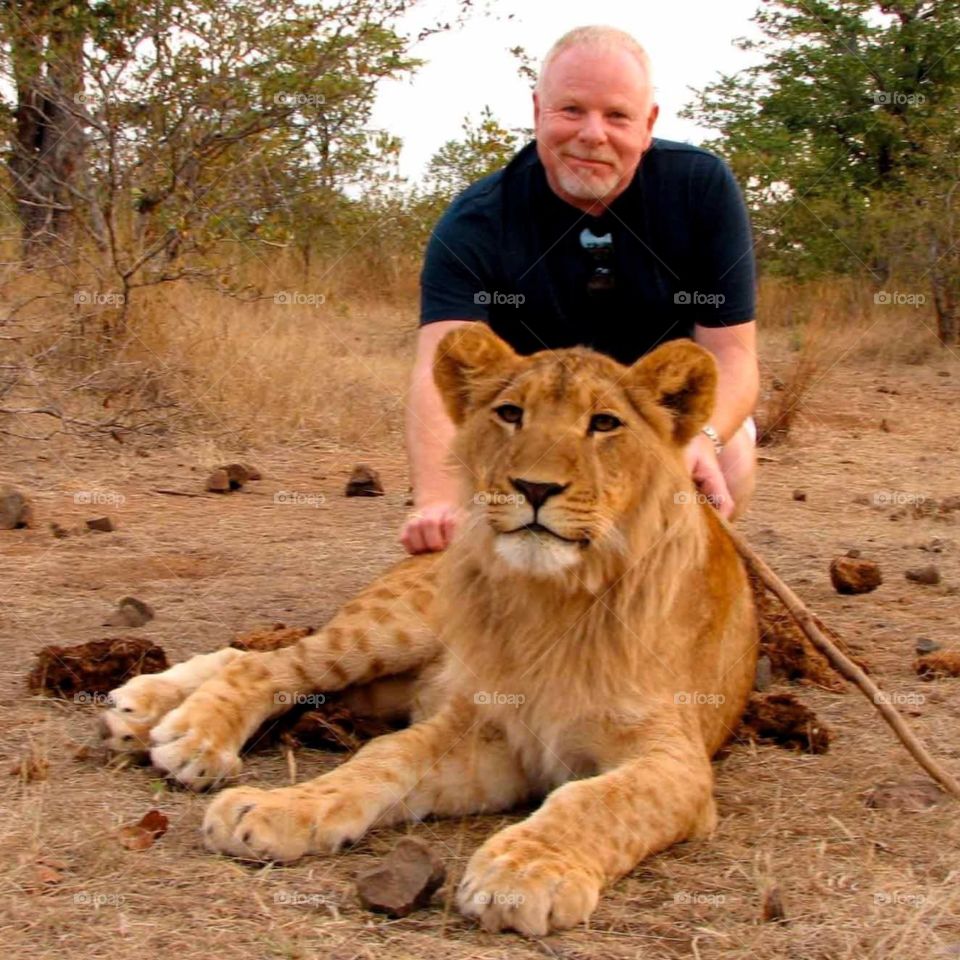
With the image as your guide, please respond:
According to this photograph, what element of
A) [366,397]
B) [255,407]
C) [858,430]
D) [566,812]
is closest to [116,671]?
[566,812]

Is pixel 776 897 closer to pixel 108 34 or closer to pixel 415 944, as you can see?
pixel 415 944

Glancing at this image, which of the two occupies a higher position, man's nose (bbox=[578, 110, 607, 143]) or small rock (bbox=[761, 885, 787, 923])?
man's nose (bbox=[578, 110, 607, 143])

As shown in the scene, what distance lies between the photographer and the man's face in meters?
4.02

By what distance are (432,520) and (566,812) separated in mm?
1089

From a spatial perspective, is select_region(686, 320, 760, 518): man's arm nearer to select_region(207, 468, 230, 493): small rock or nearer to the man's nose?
the man's nose

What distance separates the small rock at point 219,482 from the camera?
6469 mm

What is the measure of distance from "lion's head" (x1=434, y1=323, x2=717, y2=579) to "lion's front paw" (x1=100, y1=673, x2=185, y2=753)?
0.88 meters

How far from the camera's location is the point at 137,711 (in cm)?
321

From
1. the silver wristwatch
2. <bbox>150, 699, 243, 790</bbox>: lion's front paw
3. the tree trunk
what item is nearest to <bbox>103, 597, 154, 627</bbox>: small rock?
<bbox>150, 699, 243, 790</bbox>: lion's front paw

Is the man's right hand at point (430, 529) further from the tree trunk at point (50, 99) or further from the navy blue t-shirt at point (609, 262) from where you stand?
the tree trunk at point (50, 99)


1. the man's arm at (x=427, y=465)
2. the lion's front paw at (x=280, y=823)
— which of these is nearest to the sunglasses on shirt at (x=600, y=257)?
the man's arm at (x=427, y=465)

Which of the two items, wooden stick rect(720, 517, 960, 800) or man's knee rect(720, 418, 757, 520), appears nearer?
wooden stick rect(720, 517, 960, 800)

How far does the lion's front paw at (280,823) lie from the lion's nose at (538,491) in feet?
2.29

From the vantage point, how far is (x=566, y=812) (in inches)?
102
